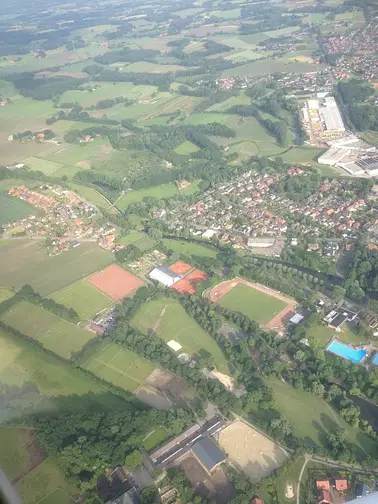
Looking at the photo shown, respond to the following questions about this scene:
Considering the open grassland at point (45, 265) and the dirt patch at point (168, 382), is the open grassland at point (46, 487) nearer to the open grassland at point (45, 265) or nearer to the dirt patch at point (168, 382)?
the dirt patch at point (168, 382)

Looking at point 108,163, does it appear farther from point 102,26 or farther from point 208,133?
point 102,26

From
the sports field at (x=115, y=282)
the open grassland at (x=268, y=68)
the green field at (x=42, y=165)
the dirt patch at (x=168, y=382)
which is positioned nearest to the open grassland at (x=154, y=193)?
the sports field at (x=115, y=282)

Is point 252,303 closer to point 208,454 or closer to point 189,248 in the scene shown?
point 189,248

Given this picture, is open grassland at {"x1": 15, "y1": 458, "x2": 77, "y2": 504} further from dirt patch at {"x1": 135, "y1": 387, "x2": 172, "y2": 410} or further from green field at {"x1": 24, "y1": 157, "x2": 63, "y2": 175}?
green field at {"x1": 24, "y1": 157, "x2": 63, "y2": 175}

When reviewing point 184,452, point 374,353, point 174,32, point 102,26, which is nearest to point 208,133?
point 374,353

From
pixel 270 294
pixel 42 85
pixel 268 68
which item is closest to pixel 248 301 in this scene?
pixel 270 294
